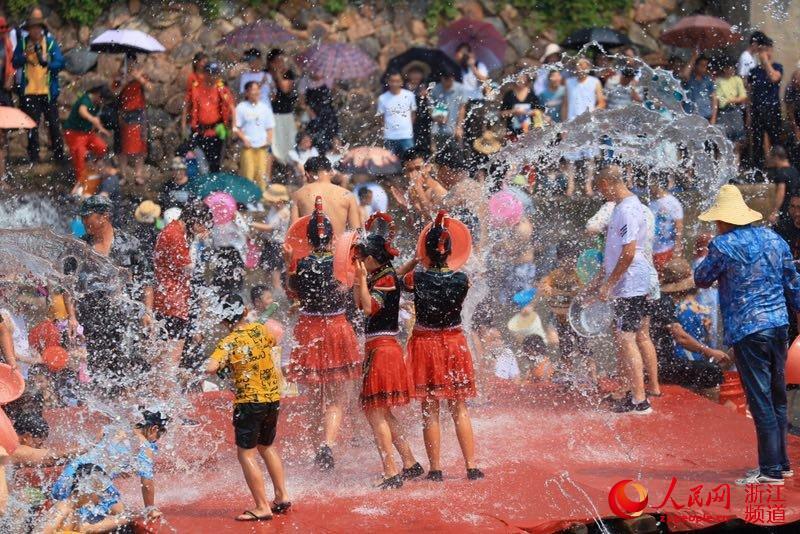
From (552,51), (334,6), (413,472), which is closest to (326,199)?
(413,472)

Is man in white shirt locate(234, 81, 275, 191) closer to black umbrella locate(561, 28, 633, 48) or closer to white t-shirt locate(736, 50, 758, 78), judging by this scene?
black umbrella locate(561, 28, 633, 48)

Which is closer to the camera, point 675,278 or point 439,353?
point 439,353

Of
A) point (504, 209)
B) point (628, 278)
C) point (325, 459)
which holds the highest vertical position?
point (504, 209)

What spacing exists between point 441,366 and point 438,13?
35.1 feet

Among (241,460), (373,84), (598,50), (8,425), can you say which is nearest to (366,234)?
(241,460)

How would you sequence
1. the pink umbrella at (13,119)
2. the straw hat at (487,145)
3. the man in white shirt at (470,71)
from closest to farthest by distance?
the straw hat at (487,145) < the pink umbrella at (13,119) < the man in white shirt at (470,71)

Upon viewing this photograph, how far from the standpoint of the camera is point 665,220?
35.6 feet

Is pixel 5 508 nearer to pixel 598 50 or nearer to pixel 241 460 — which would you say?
pixel 241 460

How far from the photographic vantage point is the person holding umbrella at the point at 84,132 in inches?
569

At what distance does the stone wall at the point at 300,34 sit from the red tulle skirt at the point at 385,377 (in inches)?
311

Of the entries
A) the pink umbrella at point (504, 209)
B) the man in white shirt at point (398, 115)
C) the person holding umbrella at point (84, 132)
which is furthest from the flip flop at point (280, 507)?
the person holding umbrella at point (84, 132)

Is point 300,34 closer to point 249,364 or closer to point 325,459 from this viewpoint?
point 325,459

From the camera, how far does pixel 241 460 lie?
7.28m

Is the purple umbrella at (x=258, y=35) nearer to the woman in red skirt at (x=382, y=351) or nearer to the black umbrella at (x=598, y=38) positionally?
the black umbrella at (x=598, y=38)
